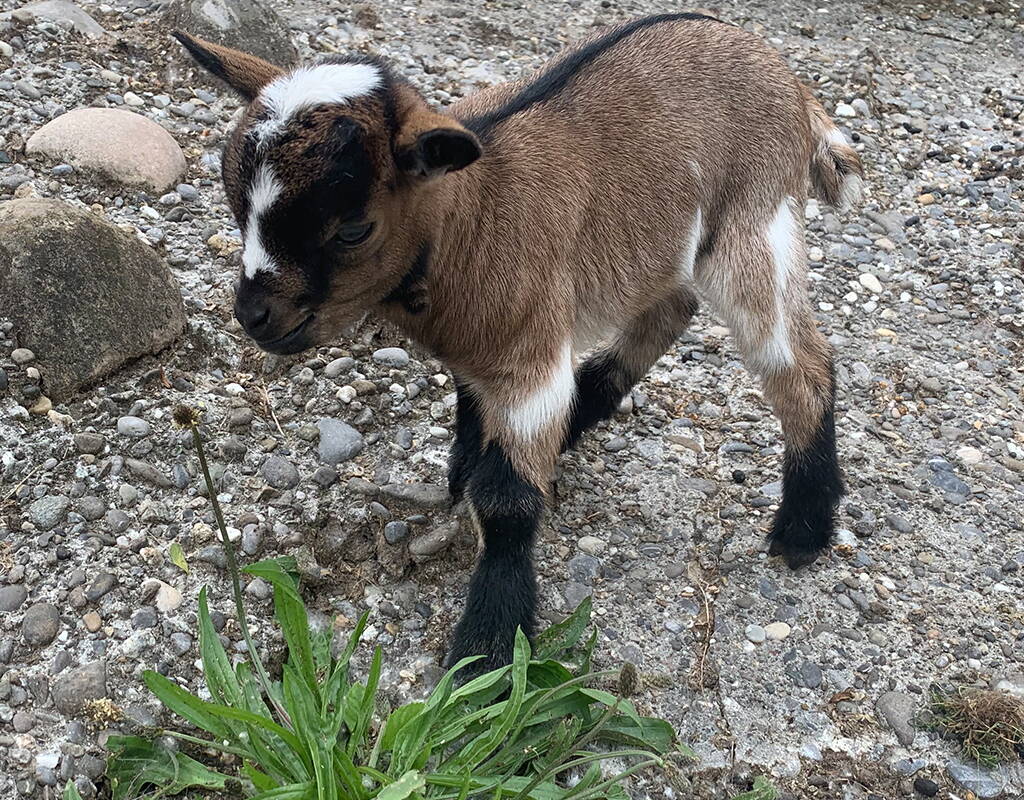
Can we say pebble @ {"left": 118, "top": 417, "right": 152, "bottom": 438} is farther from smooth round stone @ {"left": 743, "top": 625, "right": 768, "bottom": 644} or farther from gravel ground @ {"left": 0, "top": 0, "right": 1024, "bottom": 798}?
smooth round stone @ {"left": 743, "top": 625, "right": 768, "bottom": 644}

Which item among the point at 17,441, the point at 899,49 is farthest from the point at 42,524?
the point at 899,49

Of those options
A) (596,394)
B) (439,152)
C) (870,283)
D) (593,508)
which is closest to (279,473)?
(593,508)

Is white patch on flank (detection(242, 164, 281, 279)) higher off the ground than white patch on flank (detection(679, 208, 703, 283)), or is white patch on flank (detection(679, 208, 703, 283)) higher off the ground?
white patch on flank (detection(242, 164, 281, 279))

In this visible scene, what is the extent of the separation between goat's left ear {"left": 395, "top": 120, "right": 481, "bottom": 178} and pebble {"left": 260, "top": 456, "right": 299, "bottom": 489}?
61.5 inches

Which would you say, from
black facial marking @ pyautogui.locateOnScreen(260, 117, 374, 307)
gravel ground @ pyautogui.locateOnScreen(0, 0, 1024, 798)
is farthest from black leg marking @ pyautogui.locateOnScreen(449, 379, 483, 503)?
black facial marking @ pyautogui.locateOnScreen(260, 117, 374, 307)

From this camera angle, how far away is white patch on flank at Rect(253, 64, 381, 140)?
2.84m

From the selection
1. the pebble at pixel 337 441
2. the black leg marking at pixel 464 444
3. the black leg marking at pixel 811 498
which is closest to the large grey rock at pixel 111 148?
the pebble at pixel 337 441

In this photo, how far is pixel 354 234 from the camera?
2.96m

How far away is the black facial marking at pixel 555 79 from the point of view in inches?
139

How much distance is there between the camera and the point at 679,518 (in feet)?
14.2

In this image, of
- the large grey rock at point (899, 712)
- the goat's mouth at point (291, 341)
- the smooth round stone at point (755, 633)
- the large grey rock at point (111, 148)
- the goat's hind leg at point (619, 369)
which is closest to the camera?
the goat's mouth at point (291, 341)

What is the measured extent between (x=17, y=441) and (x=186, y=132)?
7.95 feet

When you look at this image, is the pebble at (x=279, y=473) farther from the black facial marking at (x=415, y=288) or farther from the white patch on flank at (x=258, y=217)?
the white patch on flank at (x=258, y=217)

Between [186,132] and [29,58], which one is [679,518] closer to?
[186,132]
